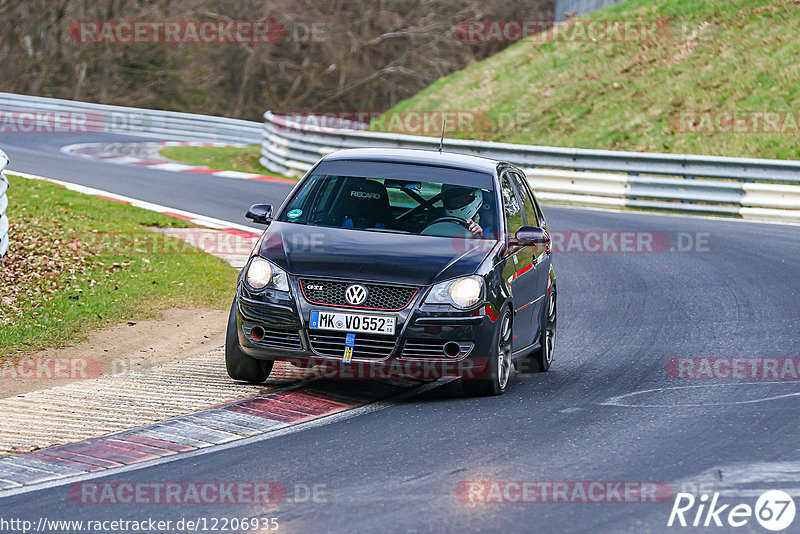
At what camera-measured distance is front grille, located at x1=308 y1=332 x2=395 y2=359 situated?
804 cm

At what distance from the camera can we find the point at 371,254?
8289 mm

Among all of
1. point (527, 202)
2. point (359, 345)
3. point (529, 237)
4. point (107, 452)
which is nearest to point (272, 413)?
point (359, 345)

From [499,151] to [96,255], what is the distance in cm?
1172

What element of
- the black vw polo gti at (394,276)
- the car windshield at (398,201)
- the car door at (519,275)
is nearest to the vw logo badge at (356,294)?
the black vw polo gti at (394,276)

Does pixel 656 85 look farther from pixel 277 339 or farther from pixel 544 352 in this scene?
pixel 277 339

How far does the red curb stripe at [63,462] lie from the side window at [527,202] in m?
4.55

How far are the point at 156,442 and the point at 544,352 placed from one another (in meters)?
3.84

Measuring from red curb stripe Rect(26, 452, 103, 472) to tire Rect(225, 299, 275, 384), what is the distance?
6.46 ft

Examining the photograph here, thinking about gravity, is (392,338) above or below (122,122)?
below

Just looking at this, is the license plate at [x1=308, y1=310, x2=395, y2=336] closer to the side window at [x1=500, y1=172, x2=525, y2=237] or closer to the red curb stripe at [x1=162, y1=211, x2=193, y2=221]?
the side window at [x1=500, y1=172, x2=525, y2=237]

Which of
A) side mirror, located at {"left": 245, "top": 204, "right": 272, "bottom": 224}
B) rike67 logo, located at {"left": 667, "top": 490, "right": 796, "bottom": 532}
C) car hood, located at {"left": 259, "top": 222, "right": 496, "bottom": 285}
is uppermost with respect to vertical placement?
side mirror, located at {"left": 245, "top": 204, "right": 272, "bottom": 224}

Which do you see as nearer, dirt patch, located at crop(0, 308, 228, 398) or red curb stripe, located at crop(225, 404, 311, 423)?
red curb stripe, located at crop(225, 404, 311, 423)

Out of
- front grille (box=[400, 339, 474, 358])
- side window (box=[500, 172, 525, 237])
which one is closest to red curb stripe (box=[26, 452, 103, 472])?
front grille (box=[400, 339, 474, 358])

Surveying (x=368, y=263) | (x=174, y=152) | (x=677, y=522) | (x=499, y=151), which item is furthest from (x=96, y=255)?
(x=174, y=152)
